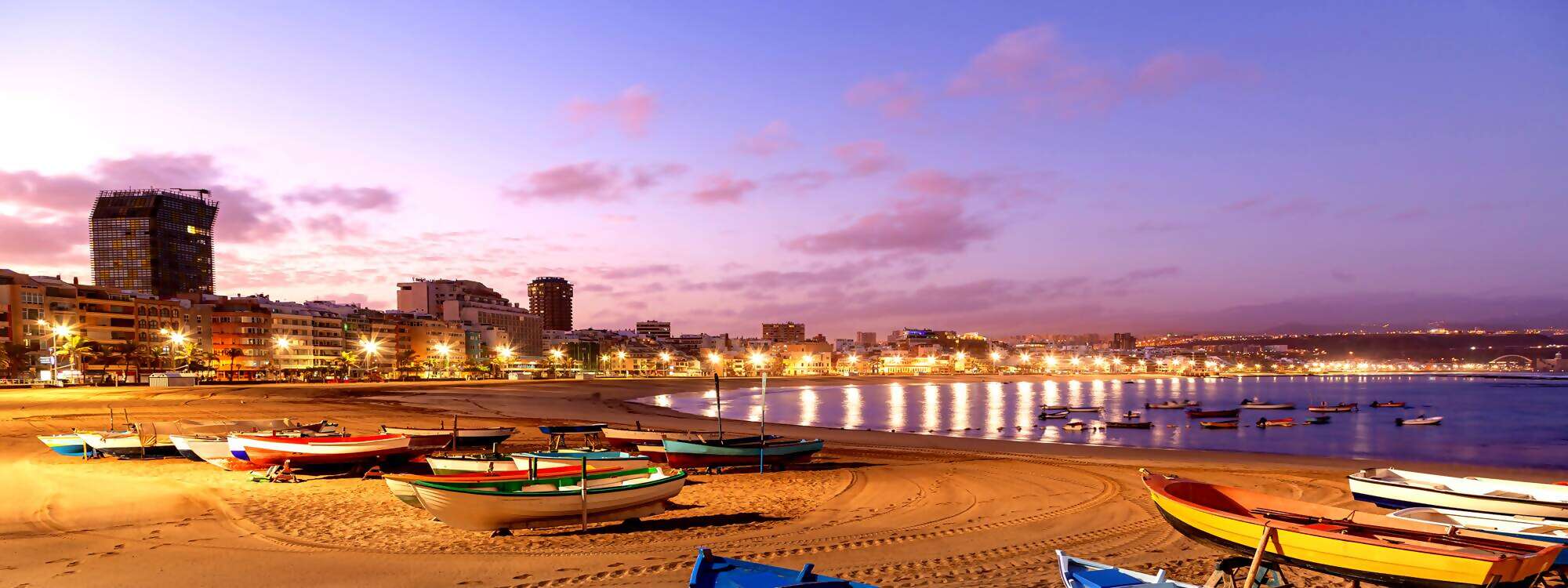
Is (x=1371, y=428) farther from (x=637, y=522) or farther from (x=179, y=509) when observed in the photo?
(x=179, y=509)

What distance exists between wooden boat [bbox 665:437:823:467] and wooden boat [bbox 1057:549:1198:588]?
14.0 m

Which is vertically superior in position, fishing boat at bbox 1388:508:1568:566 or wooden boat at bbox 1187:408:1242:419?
fishing boat at bbox 1388:508:1568:566

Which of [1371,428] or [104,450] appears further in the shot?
[1371,428]

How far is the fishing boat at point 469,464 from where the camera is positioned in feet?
56.4

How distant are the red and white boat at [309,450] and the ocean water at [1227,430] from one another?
95.0ft

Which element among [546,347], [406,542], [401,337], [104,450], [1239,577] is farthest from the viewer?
[546,347]

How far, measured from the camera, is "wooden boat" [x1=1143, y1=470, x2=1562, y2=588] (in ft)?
25.8

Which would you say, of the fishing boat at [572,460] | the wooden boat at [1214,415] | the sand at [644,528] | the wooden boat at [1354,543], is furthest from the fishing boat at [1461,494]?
the wooden boat at [1214,415]

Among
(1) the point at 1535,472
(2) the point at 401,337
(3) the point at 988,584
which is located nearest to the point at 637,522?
(3) the point at 988,584

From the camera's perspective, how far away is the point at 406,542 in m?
12.5

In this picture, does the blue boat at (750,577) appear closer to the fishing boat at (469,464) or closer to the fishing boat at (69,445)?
the fishing boat at (469,464)

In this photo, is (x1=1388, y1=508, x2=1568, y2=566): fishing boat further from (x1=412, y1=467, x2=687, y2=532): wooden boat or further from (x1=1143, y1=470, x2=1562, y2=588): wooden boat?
(x1=412, y1=467, x2=687, y2=532): wooden boat

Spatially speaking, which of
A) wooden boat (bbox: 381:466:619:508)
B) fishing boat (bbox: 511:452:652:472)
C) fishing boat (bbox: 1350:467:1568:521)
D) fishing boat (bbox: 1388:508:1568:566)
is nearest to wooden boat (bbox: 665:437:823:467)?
fishing boat (bbox: 511:452:652:472)

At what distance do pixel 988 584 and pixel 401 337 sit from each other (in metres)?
136
